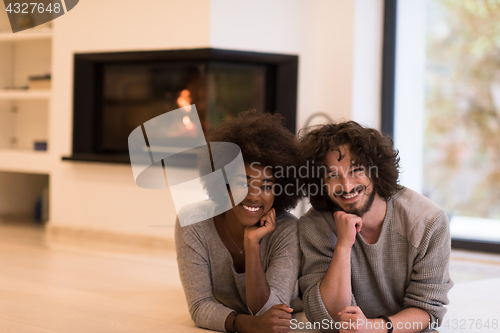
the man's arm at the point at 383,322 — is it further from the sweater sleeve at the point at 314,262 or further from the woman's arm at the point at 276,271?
the woman's arm at the point at 276,271

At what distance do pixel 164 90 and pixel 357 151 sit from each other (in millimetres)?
2130

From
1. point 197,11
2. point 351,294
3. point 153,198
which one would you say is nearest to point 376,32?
point 197,11

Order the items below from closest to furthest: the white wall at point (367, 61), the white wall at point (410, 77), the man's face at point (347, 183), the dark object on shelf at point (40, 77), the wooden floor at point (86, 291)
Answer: the man's face at point (347, 183) → the wooden floor at point (86, 291) → the white wall at point (367, 61) → the white wall at point (410, 77) → the dark object on shelf at point (40, 77)

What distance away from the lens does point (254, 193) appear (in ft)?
5.33

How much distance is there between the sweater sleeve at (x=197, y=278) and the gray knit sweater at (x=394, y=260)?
31 cm

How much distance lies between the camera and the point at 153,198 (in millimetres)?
3381

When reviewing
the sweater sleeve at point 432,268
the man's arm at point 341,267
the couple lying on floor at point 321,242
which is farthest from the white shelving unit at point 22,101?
the sweater sleeve at point 432,268

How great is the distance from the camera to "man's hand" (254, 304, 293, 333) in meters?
1.49

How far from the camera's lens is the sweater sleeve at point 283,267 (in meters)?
1.61

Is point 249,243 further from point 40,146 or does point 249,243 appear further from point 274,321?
point 40,146

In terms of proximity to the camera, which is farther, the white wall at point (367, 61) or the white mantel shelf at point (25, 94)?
the white mantel shelf at point (25, 94)

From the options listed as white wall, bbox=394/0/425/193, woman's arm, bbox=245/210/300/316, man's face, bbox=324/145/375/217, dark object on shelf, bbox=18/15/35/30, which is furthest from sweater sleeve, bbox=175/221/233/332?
dark object on shelf, bbox=18/15/35/30

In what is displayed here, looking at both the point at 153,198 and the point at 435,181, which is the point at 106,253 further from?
the point at 435,181

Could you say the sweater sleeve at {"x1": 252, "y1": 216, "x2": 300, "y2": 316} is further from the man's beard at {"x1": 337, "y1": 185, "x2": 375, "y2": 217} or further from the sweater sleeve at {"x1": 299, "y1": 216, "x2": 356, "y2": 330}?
the man's beard at {"x1": 337, "y1": 185, "x2": 375, "y2": 217}
